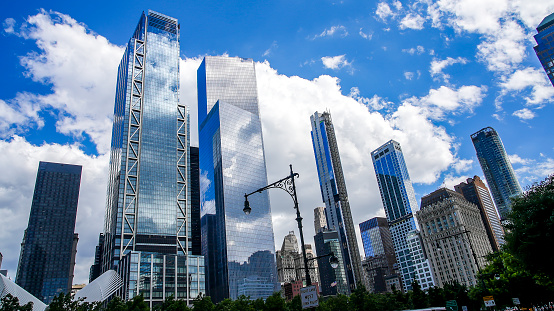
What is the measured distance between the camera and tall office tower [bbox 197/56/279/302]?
502ft

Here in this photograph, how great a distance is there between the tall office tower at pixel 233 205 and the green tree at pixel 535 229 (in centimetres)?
13255

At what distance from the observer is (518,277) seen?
43.9m

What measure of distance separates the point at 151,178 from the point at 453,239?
129897 millimetres

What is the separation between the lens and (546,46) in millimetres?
143000

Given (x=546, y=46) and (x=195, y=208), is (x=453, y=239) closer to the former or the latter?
(x=546, y=46)

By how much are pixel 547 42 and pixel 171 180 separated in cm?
15975

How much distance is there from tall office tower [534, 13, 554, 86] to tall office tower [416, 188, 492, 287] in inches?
2542

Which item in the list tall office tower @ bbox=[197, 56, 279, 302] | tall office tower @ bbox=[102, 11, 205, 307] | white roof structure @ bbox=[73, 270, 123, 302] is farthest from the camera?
tall office tower @ bbox=[197, 56, 279, 302]

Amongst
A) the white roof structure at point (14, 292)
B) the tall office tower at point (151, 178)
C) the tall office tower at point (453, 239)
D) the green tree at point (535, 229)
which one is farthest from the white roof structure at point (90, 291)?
the tall office tower at point (453, 239)

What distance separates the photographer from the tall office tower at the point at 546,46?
141875mm

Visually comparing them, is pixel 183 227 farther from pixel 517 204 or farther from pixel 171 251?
pixel 517 204

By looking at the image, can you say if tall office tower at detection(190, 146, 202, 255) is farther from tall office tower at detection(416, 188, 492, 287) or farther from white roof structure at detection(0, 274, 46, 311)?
white roof structure at detection(0, 274, 46, 311)

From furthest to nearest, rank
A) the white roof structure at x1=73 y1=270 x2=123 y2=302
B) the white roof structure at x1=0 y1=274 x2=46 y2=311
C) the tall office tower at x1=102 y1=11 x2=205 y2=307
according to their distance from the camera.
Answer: the tall office tower at x1=102 y1=11 x2=205 y2=307, the white roof structure at x1=73 y1=270 x2=123 y2=302, the white roof structure at x1=0 y1=274 x2=46 y2=311

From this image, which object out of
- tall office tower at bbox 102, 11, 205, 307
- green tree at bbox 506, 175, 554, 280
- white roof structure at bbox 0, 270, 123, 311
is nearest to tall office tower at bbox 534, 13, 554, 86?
green tree at bbox 506, 175, 554, 280
